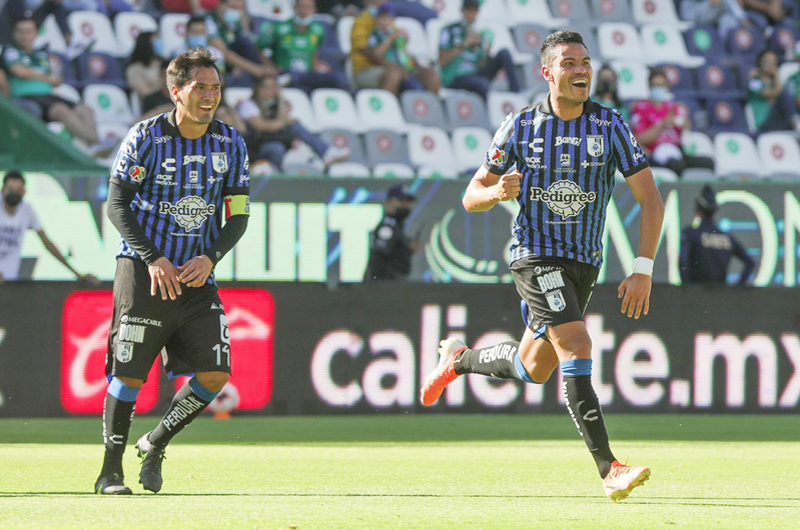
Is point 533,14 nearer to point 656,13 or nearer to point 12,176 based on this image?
point 656,13

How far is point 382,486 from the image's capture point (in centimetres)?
636

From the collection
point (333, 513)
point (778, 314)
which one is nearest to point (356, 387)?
point (778, 314)

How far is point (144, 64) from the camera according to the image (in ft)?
49.1

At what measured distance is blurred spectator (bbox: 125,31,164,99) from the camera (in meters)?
14.8

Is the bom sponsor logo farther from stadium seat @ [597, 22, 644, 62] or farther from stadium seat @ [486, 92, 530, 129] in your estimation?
stadium seat @ [597, 22, 644, 62]

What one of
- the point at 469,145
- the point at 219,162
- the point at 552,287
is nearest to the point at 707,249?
the point at 469,145

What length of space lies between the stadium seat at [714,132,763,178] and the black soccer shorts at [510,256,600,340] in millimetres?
→ 10877

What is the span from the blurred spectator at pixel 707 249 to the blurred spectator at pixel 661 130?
2307 mm

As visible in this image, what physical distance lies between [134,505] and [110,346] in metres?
0.96

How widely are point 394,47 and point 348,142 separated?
181 centimetres

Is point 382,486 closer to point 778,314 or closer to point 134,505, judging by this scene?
point 134,505

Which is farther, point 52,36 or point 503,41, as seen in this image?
point 503,41

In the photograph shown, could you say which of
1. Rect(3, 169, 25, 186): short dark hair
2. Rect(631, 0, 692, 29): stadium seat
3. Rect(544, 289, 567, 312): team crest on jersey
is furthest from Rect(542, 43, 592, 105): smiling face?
Rect(631, 0, 692, 29): stadium seat

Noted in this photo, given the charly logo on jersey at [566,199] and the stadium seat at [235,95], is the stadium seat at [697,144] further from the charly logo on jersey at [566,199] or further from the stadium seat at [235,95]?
the charly logo on jersey at [566,199]
